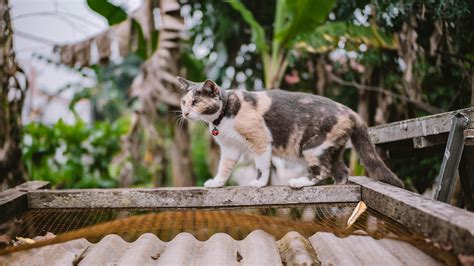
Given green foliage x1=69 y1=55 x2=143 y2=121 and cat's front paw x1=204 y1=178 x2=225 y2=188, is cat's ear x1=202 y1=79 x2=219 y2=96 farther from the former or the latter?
green foliage x1=69 y1=55 x2=143 y2=121

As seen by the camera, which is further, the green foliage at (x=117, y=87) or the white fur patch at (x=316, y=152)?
the green foliage at (x=117, y=87)

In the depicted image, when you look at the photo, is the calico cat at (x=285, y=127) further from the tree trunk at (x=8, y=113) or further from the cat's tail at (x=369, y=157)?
the tree trunk at (x=8, y=113)

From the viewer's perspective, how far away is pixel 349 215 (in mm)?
2066

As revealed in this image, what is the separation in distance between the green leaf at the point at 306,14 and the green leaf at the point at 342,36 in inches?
14.5

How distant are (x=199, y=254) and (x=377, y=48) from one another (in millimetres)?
3202

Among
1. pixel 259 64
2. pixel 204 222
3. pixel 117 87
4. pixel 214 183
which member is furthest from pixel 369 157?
pixel 117 87

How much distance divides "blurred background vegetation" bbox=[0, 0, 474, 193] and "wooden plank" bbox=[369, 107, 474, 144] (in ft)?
2.96

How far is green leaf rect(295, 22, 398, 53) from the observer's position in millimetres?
3805

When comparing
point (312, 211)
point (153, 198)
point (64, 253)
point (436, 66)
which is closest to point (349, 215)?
point (312, 211)

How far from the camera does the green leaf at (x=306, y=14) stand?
3.50m

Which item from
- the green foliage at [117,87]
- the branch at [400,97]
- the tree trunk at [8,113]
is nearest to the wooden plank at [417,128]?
the branch at [400,97]

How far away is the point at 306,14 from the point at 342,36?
2.30 ft

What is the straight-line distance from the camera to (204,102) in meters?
2.36

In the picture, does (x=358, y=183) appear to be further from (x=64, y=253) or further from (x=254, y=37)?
(x=254, y=37)
